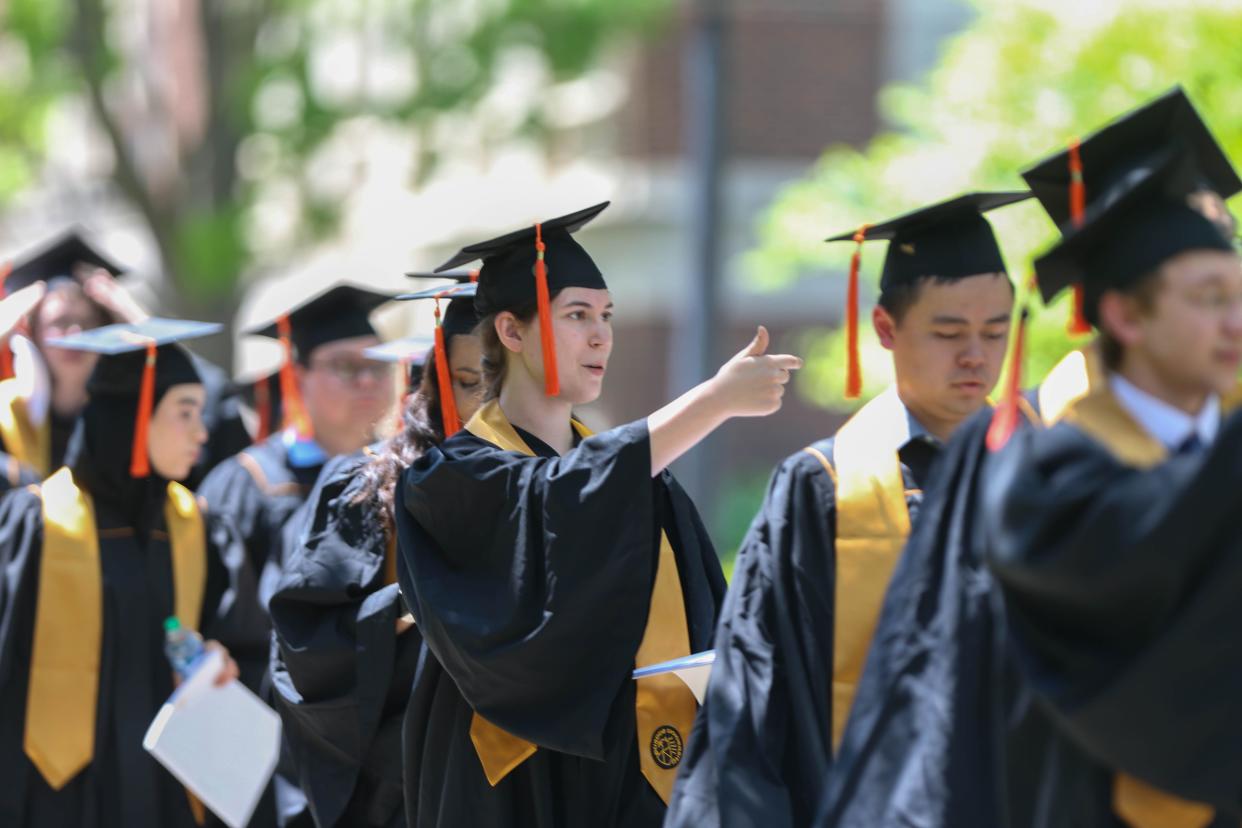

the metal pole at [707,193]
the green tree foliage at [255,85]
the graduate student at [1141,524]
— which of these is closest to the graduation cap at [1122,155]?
the graduate student at [1141,524]

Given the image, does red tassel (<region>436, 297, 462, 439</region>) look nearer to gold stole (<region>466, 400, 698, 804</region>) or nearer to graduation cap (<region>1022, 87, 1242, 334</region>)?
gold stole (<region>466, 400, 698, 804</region>)

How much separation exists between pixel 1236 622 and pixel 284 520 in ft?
14.1

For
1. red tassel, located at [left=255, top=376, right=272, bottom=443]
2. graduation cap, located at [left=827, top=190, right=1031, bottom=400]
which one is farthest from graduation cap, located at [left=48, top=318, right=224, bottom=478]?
graduation cap, located at [left=827, top=190, right=1031, bottom=400]

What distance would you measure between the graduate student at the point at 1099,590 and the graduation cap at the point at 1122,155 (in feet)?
0.29

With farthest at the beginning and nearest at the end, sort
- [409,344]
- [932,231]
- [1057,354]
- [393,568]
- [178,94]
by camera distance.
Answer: [178,94] → [1057,354] → [409,344] → [393,568] → [932,231]

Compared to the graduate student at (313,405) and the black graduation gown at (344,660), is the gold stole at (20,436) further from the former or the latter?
the black graduation gown at (344,660)

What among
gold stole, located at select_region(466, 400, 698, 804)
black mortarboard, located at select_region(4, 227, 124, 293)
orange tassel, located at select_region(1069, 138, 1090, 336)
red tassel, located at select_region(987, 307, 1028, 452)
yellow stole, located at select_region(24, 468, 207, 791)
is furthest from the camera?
black mortarboard, located at select_region(4, 227, 124, 293)

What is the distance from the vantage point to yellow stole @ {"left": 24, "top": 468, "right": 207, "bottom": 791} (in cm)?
563

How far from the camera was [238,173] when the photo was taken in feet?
46.9

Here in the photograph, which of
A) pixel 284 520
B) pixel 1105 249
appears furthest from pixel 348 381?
pixel 1105 249

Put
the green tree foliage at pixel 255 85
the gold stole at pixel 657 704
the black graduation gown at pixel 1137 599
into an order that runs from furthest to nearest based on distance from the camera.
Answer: the green tree foliage at pixel 255 85 < the gold stole at pixel 657 704 < the black graduation gown at pixel 1137 599

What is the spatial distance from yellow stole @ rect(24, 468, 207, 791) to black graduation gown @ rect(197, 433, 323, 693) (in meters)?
0.61

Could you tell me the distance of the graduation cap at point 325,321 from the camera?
661 centimetres

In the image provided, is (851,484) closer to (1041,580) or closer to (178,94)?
(1041,580)
